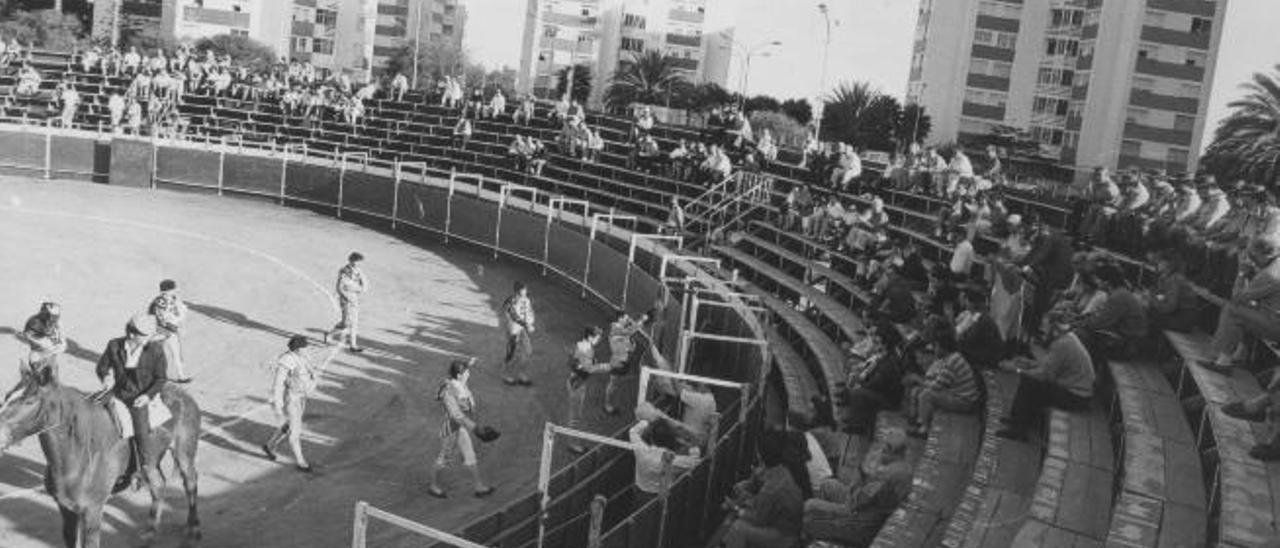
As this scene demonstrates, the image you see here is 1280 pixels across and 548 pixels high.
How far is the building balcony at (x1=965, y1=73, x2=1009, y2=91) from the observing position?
305 feet

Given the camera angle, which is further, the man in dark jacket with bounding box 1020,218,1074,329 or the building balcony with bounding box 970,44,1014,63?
the building balcony with bounding box 970,44,1014,63

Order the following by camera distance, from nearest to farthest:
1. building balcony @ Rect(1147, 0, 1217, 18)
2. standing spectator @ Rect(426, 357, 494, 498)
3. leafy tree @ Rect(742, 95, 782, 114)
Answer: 1. standing spectator @ Rect(426, 357, 494, 498)
2. building balcony @ Rect(1147, 0, 1217, 18)
3. leafy tree @ Rect(742, 95, 782, 114)

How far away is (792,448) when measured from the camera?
1037cm

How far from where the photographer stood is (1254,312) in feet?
39.3

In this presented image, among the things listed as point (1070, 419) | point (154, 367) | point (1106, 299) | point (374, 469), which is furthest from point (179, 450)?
point (1106, 299)

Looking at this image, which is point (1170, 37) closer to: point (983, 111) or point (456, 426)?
point (983, 111)

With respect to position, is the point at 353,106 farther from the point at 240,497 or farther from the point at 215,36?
the point at 215,36

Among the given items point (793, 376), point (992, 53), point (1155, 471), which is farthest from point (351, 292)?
point (992, 53)

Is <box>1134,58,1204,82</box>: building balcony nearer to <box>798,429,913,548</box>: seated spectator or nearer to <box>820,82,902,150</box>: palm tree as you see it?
<box>820,82,902,150</box>: palm tree

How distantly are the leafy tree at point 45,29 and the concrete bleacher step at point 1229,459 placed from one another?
83.8m

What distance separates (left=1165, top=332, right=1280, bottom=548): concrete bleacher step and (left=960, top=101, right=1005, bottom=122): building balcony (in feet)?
273

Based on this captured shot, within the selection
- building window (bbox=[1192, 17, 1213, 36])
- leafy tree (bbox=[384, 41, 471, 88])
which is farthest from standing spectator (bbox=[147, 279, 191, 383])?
leafy tree (bbox=[384, 41, 471, 88])

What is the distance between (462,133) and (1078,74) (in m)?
55.8

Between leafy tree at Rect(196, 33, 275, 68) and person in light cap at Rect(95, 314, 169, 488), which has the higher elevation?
leafy tree at Rect(196, 33, 275, 68)
